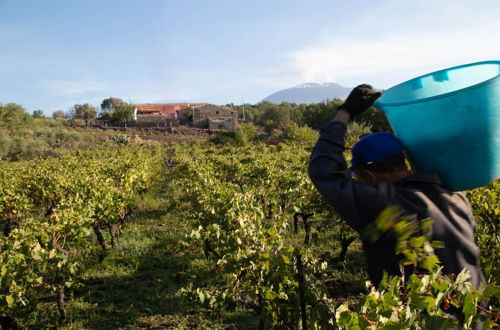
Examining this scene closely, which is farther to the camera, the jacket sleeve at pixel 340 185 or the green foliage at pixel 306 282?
the jacket sleeve at pixel 340 185

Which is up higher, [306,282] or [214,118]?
[214,118]

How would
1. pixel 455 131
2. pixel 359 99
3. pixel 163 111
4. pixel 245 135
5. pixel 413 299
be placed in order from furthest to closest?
1. pixel 163 111
2. pixel 245 135
3. pixel 359 99
4. pixel 455 131
5. pixel 413 299

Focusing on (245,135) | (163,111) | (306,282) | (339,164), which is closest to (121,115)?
(163,111)

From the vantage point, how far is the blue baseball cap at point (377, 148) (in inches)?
67.4

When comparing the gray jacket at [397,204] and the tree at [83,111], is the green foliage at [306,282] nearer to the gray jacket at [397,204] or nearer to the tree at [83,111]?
the gray jacket at [397,204]

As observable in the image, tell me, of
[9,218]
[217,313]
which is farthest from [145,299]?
[9,218]

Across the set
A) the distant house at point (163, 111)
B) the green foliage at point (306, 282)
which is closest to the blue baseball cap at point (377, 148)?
the green foliage at point (306, 282)

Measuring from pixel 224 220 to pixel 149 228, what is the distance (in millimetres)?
6183

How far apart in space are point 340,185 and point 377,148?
32cm

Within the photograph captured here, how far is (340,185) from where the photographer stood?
5.26 feet

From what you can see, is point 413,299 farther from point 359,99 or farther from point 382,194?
point 359,99

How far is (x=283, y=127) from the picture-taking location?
60594 millimetres

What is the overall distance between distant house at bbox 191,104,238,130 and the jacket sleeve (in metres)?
53.5

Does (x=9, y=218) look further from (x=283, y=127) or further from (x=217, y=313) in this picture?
(x=283, y=127)
